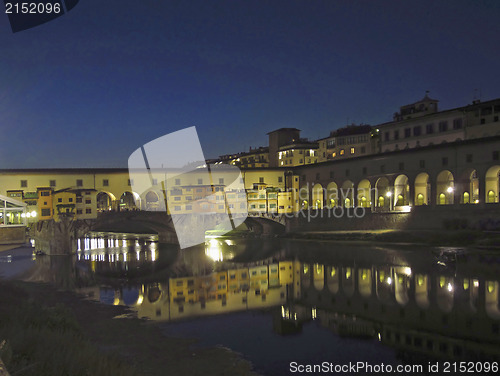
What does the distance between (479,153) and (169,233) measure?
122 feet

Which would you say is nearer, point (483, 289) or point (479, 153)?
point (483, 289)

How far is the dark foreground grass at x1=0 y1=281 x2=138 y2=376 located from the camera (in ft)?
30.6

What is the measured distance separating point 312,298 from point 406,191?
3583 cm

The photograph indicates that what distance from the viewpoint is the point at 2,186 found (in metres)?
51.9

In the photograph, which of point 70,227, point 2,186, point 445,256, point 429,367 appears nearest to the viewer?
point 429,367

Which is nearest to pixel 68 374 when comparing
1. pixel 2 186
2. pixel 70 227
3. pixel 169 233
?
pixel 70 227

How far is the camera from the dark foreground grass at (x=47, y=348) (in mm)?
9328

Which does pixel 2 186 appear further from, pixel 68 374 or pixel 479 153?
pixel 479 153

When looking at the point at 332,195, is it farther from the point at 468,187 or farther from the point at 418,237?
the point at 418,237

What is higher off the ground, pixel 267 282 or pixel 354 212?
pixel 354 212

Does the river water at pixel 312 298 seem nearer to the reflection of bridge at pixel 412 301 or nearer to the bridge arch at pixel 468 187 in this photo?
the reflection of bridge at pixel 412 301

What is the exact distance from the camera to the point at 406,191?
5491cm

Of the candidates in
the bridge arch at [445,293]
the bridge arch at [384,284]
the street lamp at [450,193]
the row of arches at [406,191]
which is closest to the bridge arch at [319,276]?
the bridge arch at [384,284]

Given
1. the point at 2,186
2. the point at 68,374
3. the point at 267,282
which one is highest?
the point at 2,186
